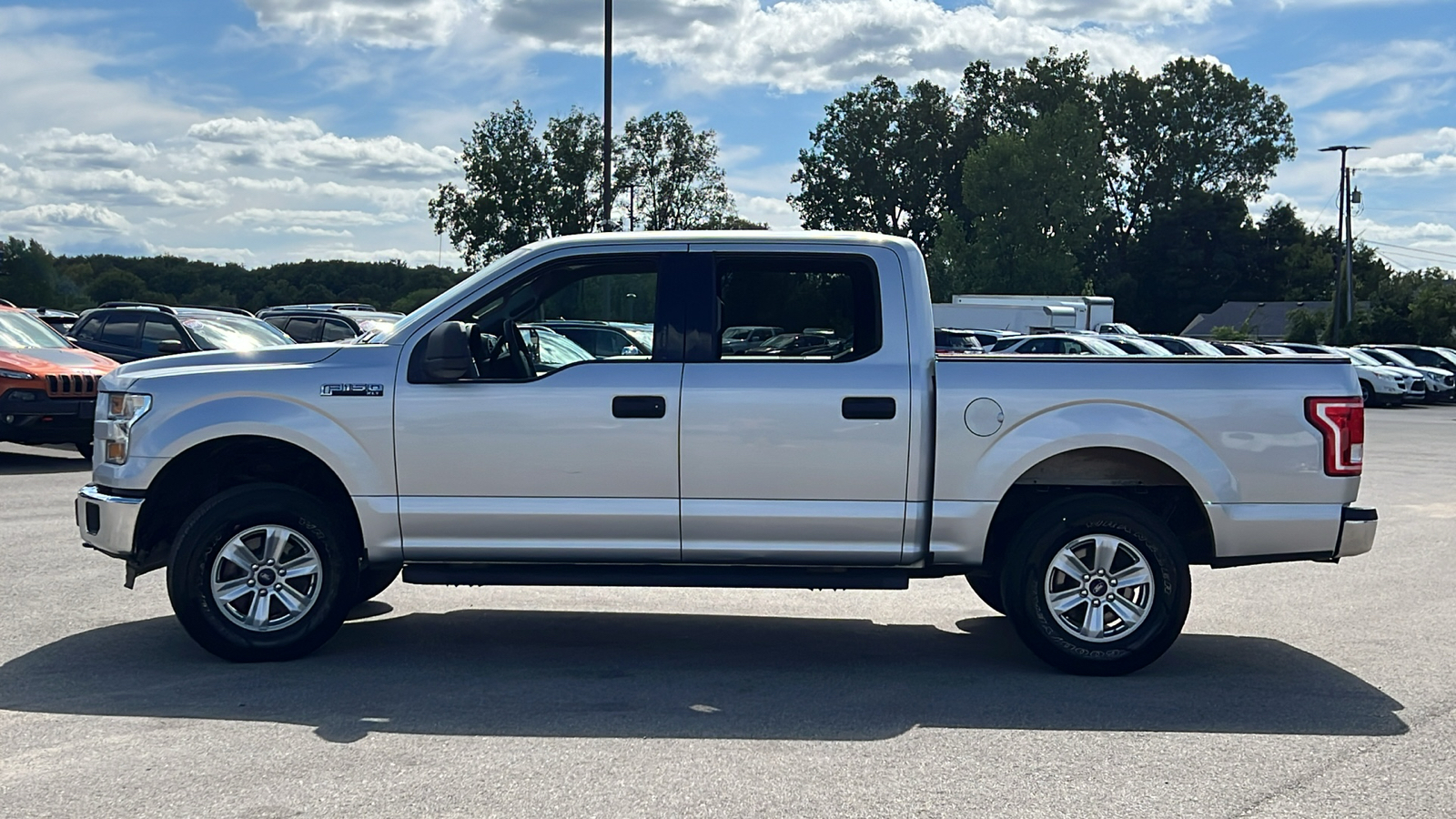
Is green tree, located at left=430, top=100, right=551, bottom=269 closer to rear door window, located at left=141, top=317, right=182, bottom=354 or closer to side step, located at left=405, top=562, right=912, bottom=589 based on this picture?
rear door window, located at left=141, top=317, right=182, bottom=354

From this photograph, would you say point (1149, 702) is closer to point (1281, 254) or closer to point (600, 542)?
point (600, 542)

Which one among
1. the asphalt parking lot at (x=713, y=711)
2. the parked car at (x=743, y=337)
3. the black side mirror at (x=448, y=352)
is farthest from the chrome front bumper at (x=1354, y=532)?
the black side mirror at (x=448, y=352)

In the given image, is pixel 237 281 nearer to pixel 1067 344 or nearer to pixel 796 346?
pixel 1067 344

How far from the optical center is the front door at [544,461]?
6234 mm

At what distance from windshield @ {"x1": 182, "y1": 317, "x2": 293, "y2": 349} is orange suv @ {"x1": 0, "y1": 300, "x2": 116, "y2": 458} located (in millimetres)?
2392

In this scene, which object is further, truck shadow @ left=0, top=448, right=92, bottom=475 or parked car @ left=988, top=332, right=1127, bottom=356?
parked car @ left=988, top=332, right=1127, bottom=356

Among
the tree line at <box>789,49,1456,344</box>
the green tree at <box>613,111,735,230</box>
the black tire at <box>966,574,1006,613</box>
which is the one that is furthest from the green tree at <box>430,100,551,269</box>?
the tree line at <box>789,49,1456,344</box>

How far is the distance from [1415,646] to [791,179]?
88319 mm

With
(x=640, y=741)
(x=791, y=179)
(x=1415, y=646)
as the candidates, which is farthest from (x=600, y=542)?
(x=791, y=179)

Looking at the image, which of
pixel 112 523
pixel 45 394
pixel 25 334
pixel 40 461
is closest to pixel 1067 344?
pixel 40 461

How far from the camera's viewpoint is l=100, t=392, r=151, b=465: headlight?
642cm

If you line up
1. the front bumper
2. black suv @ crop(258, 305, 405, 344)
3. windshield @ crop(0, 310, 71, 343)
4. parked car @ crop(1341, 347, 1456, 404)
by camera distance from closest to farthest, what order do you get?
the front bumper < windshield @ crop(0, 310, 71, 343) < black suv @ crop(258, 305, 405, 344) < parked car @ crop(1341, 347, 1456, 404)

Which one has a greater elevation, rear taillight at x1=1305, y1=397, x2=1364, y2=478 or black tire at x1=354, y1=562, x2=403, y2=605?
rear taillight at x1=1305, y1=397, x2=1364, y2=478

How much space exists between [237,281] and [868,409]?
6104cm
